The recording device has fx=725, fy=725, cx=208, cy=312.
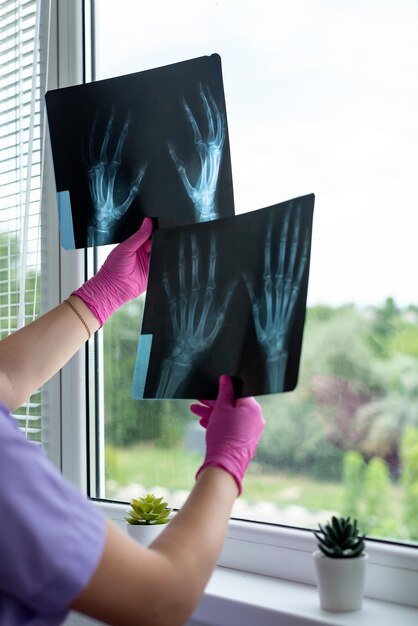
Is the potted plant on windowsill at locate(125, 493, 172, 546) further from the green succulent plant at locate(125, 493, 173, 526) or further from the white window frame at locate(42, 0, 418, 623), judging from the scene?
the white window frame at locate(42, 0, 418, 623)

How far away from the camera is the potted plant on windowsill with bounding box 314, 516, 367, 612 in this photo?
1.07 meters

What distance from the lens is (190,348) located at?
112 cm

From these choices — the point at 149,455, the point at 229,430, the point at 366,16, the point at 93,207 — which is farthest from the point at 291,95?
the point at 149,455

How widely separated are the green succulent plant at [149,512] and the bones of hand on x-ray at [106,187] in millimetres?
481

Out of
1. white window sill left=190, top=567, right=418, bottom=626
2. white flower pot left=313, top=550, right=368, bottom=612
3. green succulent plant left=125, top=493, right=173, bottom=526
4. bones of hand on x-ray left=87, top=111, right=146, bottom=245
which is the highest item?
bones of hand on x-ray left=87, top=111, right=146, bottom=245

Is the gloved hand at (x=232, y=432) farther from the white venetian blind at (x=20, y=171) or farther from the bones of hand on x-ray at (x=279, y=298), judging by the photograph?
the white venetian blind at (x=20, y=171)

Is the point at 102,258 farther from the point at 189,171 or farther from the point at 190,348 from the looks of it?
the point at 190,348

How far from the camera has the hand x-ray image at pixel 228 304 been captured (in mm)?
1009

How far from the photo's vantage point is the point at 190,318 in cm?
114

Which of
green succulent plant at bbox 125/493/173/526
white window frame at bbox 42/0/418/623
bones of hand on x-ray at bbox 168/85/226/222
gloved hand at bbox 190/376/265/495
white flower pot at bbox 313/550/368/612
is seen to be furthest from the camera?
white window frame at bbox 42/0/418/623

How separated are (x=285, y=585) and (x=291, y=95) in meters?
0.86

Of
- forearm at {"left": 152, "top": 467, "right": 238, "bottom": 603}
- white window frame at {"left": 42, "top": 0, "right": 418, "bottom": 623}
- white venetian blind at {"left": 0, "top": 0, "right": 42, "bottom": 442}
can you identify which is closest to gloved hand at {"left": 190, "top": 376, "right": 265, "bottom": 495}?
forearm at {"left": 152, "top": 467, "right": 238, "bottom": 603}

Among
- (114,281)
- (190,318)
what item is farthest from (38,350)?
(190,318)

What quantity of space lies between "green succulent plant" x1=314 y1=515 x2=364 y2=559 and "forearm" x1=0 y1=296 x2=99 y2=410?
53 cm
